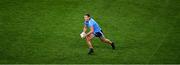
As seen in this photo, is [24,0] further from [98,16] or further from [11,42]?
[11,42]

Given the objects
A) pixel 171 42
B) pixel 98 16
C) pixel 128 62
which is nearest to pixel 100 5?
pixel 98 16

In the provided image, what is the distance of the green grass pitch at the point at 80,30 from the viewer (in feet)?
59.9

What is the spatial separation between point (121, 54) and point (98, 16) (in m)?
6.34

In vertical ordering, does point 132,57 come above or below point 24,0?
below

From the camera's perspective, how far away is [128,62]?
17.5 meters

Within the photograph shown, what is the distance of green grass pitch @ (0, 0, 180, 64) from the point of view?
18266mm

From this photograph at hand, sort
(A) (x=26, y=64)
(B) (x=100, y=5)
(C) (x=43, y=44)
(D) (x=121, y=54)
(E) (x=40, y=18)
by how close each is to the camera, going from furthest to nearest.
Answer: (B) (x=100, y=5) < (E) (x=40, y=18) < (C) (x=43, y=44) < (D) (x=121, y=54) < (A) (x=26, y=64)

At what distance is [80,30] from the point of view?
74.0ft

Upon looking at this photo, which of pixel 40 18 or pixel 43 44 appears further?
pixel 40 18

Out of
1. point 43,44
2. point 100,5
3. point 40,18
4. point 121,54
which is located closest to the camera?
point 121,54

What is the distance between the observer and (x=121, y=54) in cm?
1866

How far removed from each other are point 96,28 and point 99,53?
41.1 inches

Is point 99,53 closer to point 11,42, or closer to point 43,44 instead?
point 43,44

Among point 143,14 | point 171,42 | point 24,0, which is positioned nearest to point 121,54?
point 171,42
